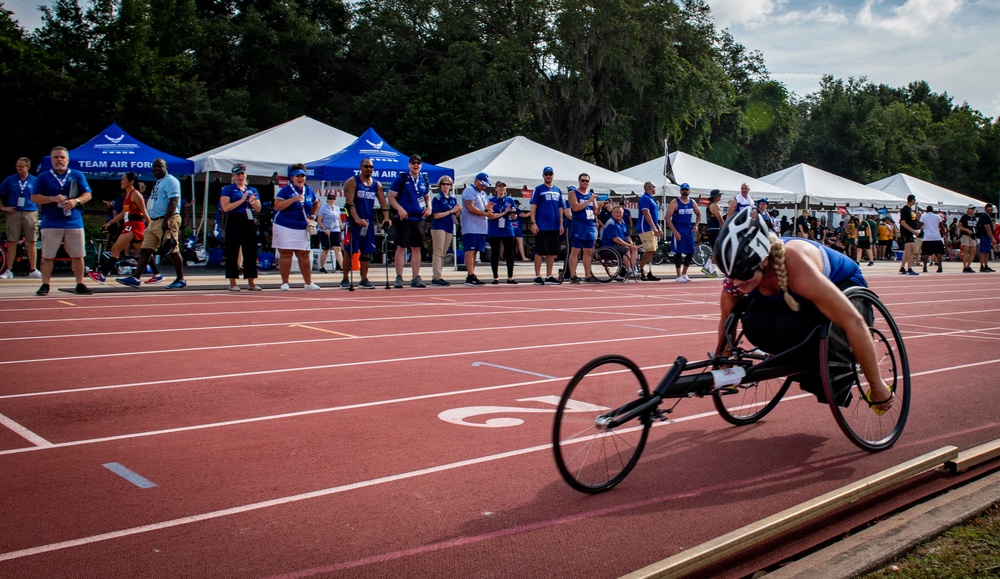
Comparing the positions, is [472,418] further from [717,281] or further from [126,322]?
[717,281]

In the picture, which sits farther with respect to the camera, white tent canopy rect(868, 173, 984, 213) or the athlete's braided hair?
white tent canopy rect(868, 173, 984, 213)

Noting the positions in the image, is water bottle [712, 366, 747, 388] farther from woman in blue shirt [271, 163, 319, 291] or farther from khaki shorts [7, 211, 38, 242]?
khaki shorts [7, 211, 38, 242]

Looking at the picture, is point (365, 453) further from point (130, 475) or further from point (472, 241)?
point (472, 241)

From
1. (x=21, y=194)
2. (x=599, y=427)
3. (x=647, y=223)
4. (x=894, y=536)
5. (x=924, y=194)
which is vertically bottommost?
(x=894, y=536)

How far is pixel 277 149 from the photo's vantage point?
72.2 ft

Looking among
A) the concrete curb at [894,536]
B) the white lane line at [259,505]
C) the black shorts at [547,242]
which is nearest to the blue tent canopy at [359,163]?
the black shorts at [547,242]

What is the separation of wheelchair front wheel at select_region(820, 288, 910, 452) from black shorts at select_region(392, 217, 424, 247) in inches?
→ 419

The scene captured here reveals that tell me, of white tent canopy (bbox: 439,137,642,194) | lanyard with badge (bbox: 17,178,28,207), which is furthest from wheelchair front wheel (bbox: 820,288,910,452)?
white tent canopy (bbox: 439,137,642,194)

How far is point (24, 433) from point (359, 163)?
16.3 meters

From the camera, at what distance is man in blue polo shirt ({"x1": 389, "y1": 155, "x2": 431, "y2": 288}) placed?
1508cm

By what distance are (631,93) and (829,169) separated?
124 feet

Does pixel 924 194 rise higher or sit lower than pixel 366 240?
higher

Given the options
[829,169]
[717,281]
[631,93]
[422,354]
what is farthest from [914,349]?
[829,169]

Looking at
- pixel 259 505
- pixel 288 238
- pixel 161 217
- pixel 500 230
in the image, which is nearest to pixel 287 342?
pixel 259 505
